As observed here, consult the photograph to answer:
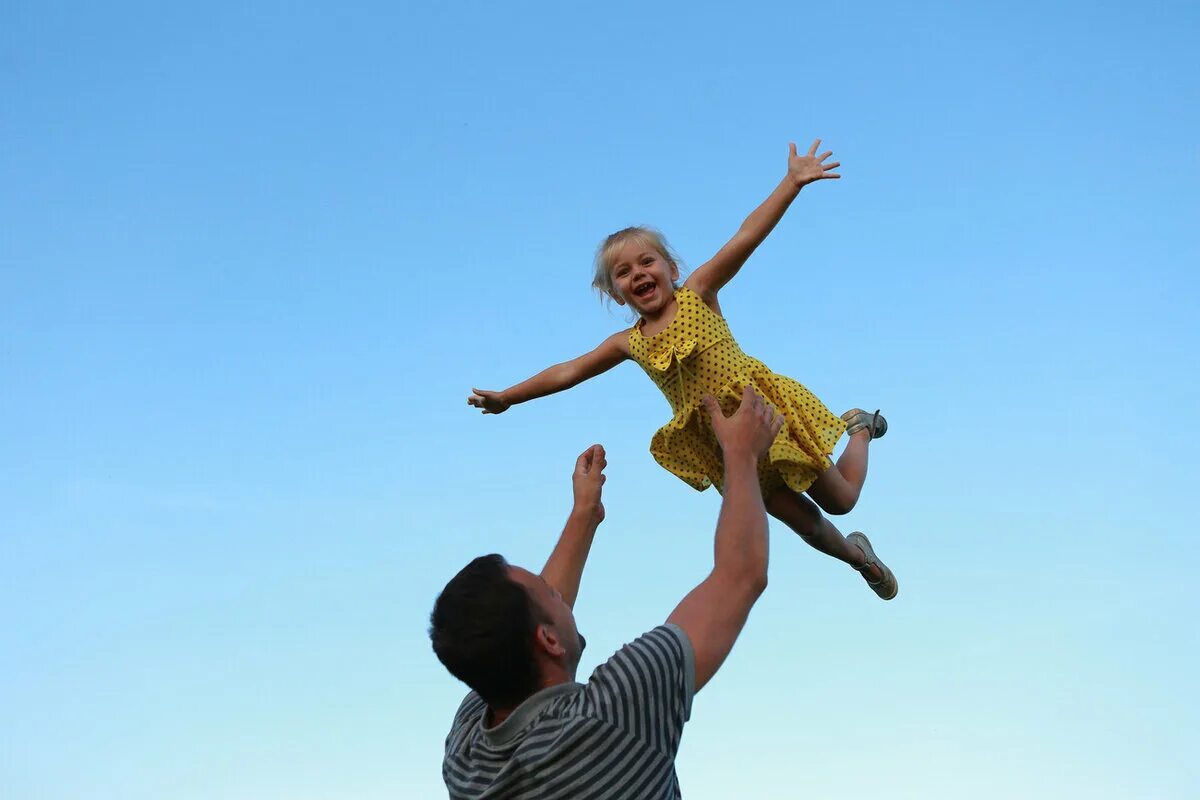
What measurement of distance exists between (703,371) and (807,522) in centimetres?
100

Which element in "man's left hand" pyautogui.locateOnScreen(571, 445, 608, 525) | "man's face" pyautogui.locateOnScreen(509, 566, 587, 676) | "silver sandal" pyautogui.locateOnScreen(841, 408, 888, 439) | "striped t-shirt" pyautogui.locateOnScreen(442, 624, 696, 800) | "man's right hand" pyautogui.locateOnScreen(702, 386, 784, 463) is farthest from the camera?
"silver sandal" pyautogui.locateOnScreen(841, 408, 888, 439)

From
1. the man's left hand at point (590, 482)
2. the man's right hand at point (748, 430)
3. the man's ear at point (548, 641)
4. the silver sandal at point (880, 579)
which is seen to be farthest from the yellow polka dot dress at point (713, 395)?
the man's ear at point (548, 641)

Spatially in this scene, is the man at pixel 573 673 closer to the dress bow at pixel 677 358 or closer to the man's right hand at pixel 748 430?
the man's right hand at pixel 748 430

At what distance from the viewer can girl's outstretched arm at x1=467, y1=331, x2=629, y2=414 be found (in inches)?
242

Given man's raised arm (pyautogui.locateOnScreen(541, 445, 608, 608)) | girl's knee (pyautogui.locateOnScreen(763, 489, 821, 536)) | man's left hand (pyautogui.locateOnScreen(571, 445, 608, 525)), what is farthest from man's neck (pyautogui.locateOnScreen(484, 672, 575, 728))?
girl's knee (pyautogui.locateOnScreen(763, 489, 821, 536))

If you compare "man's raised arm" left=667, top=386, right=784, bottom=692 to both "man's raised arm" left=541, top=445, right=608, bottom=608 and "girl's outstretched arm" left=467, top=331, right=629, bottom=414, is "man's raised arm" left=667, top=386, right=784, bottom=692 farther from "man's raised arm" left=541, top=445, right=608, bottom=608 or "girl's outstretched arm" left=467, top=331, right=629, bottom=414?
"girl's outstretched arm" left=467, top=331, right=629, bottom=414

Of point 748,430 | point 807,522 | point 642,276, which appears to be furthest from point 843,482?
point 748,430

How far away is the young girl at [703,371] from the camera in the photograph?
5730 mm

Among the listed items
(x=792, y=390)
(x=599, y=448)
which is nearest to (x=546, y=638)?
(x=599, y=448)

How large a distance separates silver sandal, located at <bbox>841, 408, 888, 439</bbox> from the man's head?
3862mm

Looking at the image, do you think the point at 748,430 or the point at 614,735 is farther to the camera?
the point at 748,430

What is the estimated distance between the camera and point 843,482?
6191 mm

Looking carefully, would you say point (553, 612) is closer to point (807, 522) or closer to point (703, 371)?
point (703, 371)

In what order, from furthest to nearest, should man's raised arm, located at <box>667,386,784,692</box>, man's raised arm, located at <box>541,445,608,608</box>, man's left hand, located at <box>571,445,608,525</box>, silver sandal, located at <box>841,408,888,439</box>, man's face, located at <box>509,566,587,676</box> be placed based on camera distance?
silver sandal, located at <box>841,408,888,439</box> < man's left hand, located at <box>571,445,608,525</box> < man's raised arm, located at <box>541,445,608,608</box> < man's face, located at <box>509,566,587,676</box> < man's raised arm, located at <box>667,386,784,692</box>
